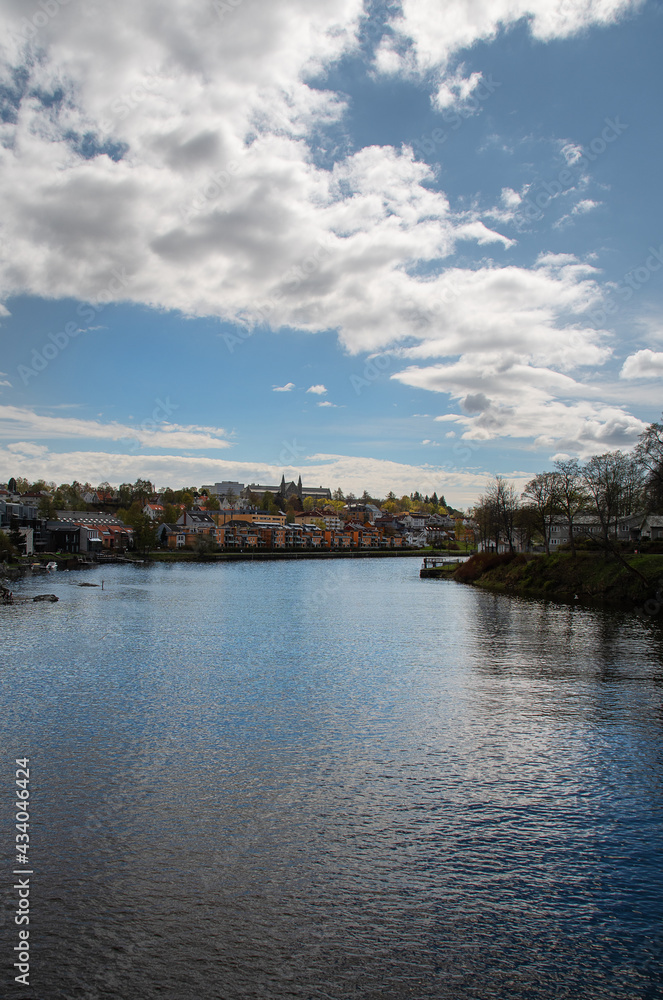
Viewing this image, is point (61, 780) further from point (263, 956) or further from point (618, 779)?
point (618, 779)

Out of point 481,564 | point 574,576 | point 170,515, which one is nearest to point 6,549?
point 481,564

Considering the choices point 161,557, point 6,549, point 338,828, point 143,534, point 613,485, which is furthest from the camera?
point 143,534

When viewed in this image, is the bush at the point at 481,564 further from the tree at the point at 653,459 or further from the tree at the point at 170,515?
the tree at the point at 170,515

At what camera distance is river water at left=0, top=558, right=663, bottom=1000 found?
921 cm

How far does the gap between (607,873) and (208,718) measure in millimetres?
12677

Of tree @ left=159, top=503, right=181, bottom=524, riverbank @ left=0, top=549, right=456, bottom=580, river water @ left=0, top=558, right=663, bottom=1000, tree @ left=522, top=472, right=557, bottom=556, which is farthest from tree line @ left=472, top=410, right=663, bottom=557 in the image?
tree @ left=159, top=503, right=181, bottom=524

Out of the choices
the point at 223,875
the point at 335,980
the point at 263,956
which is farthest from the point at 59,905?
the point at 335,980

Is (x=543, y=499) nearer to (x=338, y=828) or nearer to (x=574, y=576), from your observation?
(x=574, y=576)

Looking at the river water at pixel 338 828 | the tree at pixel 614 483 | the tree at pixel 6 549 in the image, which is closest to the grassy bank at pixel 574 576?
the tree at pixel 614 483

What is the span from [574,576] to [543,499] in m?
26.0

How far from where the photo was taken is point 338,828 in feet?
43.2

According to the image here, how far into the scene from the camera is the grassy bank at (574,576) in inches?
2072

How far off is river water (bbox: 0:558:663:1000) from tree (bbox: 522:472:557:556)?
51.6 meters

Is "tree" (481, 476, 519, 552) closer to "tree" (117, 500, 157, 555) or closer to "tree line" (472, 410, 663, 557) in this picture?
"tree line" (472, 410, 663, 557)
